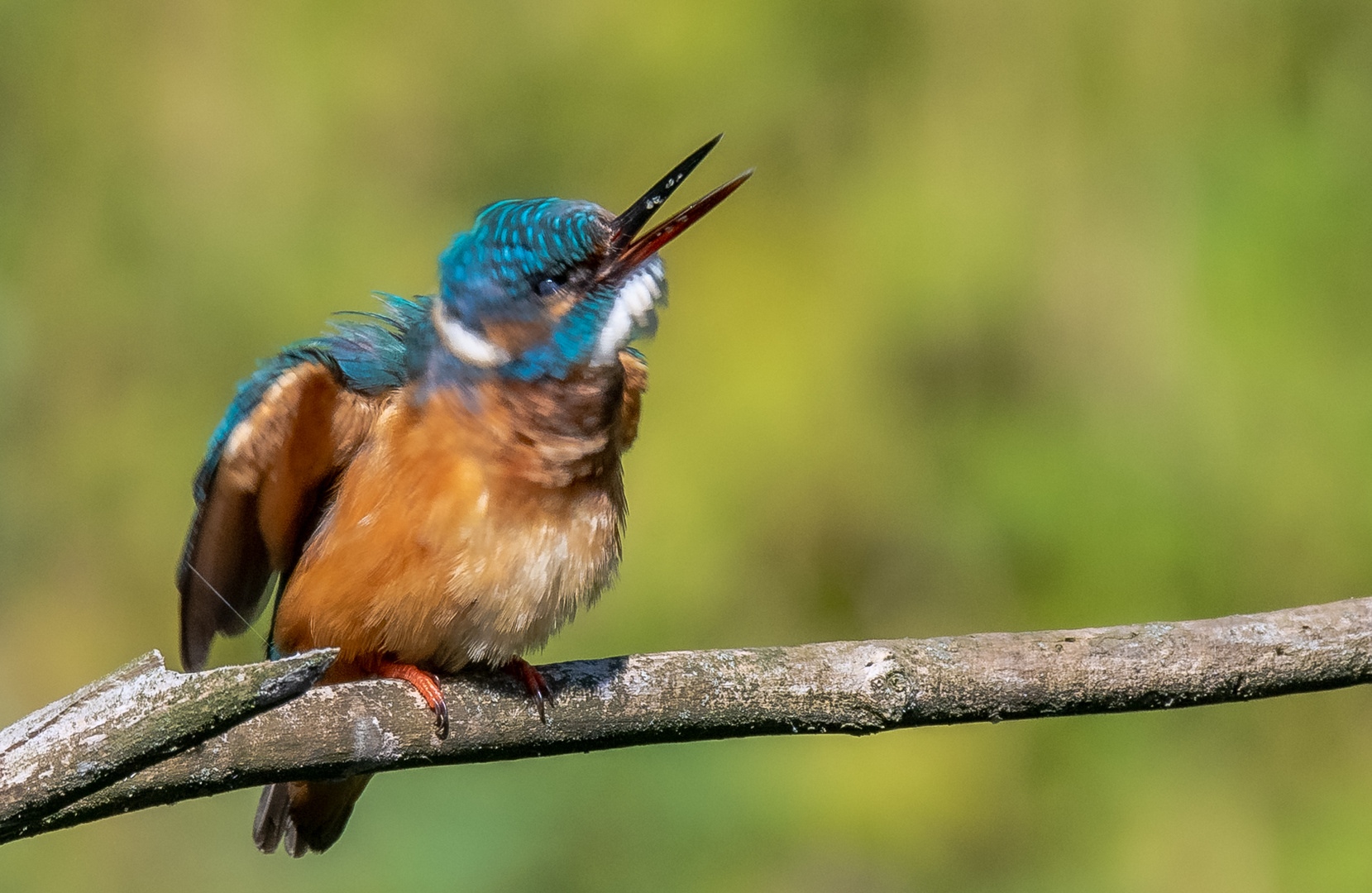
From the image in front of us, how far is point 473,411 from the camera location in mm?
2203

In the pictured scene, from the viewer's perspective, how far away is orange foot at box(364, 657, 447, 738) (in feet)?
6.63

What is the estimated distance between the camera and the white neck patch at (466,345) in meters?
2.24

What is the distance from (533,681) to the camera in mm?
2088

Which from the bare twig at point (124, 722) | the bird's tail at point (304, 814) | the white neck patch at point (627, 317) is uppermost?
the white neck patch at point (627, 317)

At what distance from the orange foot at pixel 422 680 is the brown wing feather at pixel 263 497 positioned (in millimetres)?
276

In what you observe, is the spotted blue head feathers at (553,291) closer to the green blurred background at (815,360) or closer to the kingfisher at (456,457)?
the kingfisher at (456,457)

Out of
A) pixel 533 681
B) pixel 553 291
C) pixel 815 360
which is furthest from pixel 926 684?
pixel 815 360

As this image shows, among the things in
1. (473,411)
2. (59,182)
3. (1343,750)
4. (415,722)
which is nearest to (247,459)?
(473,411)

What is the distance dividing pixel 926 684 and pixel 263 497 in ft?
3.78

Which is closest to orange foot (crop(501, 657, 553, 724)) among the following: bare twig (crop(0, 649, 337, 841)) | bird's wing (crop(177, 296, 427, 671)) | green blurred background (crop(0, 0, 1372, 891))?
bird's wing (crop(177, 296, 427, 671))

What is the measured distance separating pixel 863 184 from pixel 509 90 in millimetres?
1224

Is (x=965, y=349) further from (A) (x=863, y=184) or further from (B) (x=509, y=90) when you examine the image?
(B) (x=509, y=90)

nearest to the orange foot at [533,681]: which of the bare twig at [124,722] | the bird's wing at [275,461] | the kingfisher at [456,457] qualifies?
the kingfisher at [456,457]

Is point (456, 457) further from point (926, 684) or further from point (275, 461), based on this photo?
point (926, 684)
